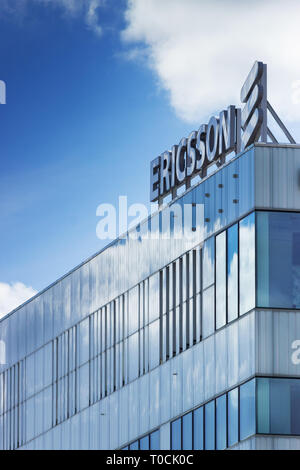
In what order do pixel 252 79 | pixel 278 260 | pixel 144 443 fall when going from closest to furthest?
1. pixel 278 260
2. pixel 252 79
3. pixel 144 443

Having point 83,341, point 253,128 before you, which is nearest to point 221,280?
point 253,128

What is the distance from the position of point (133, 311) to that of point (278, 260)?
13.4 meters

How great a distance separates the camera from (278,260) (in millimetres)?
46906

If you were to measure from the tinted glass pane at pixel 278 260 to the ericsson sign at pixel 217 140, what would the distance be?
310cm

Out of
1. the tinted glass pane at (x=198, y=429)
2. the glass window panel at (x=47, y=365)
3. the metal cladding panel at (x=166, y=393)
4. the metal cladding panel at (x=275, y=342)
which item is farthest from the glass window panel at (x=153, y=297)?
the glass window panel at (x=47, y=365)

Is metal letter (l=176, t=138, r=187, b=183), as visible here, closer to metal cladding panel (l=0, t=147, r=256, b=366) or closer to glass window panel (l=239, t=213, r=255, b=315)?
metal cladding panel (l=0, t=147, r=256, b=366)

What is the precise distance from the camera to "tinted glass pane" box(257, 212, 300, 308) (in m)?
46.7

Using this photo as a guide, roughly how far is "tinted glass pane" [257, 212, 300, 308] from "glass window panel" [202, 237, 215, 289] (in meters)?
3.97

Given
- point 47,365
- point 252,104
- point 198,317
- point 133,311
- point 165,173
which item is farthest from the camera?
point 47,365

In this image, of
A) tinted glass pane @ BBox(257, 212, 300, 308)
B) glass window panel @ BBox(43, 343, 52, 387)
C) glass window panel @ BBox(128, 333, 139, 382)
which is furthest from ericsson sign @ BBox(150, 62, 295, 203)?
glass window panel @ BBox(43, 343, 52, 387)

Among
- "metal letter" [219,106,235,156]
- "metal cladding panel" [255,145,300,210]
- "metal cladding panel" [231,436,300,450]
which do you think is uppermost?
"metal letter" [219,106,235,156]

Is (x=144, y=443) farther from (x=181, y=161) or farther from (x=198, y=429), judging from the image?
(x=181, y=161)

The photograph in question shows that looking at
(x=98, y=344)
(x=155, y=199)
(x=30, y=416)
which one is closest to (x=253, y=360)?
(x=155, y=199)

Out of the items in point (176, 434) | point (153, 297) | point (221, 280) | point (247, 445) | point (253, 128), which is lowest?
point (247, 445)
